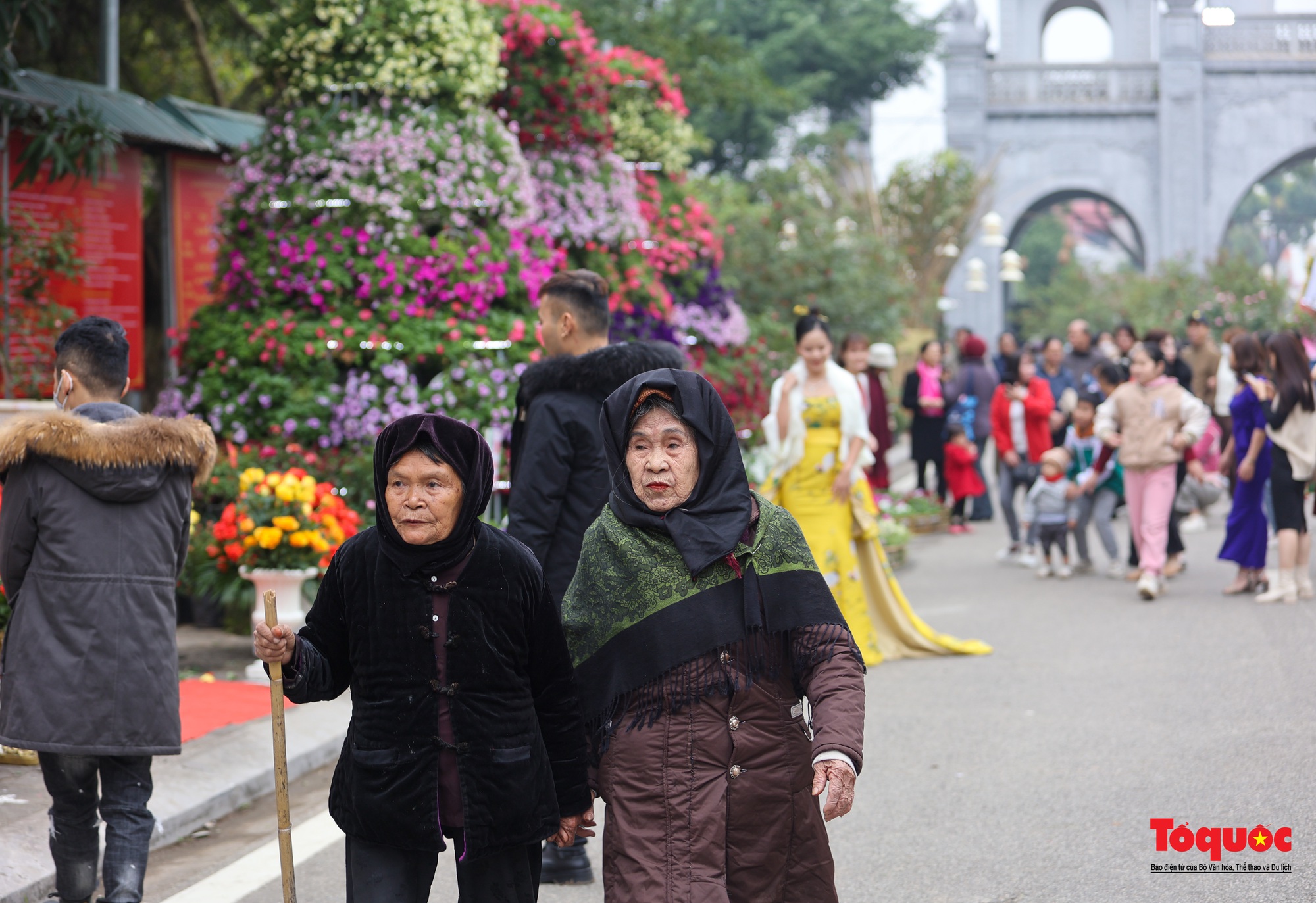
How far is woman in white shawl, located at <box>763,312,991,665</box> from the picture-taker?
26.7ft

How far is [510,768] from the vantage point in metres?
3.12

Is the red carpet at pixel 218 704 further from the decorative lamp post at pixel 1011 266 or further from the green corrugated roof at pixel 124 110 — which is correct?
the decorative lamp post at pixel 1011 266

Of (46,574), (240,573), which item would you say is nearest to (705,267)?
(240,573)

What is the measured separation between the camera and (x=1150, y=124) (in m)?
39.3

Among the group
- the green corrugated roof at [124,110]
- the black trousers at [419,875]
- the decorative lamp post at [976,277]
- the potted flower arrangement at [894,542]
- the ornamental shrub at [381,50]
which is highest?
the decorative lamp post at [976,277]

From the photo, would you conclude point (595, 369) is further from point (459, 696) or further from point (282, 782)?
point (282, 782)

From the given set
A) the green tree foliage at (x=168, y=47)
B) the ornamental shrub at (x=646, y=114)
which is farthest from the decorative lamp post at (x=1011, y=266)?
the ornamental shrub at (x=646, y=114)

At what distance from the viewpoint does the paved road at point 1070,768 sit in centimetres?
472

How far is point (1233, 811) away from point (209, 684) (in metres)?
4.79

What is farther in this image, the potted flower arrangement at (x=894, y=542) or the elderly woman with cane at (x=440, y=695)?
the potted flower arrangement at (x=894, y=542)

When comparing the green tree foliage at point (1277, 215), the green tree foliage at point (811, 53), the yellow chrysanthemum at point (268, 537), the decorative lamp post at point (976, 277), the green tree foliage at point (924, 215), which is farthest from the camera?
the green tree foliage at point (1277, 215)

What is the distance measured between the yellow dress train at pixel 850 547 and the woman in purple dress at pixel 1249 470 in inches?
105

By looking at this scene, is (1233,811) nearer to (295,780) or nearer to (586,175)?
(295,780)

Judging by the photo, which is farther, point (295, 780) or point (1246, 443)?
point (1246, 443)
